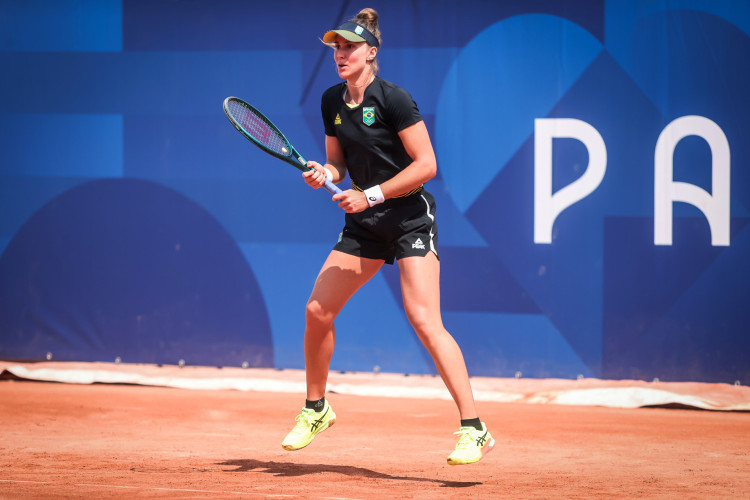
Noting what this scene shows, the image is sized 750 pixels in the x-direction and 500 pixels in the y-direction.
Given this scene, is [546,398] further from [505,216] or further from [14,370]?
[14,370]

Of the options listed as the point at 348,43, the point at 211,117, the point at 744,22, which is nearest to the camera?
the point at 348,43

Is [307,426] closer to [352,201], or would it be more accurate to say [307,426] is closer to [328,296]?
[328,296]

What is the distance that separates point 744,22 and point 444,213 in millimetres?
2388

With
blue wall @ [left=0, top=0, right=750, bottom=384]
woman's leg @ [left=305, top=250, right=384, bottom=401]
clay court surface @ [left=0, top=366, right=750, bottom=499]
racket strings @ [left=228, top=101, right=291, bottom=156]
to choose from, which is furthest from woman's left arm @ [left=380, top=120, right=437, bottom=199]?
blue wall @ [left=0, top=0, right=750, bottom=384]

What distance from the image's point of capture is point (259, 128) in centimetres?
417

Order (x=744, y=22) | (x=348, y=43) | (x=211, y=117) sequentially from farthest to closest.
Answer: (x=211, y=117) → (x=744, y=22) → (x=348, y=43)

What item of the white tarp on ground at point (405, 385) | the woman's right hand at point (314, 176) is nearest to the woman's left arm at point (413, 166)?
the woman's right hand at point (314, 176)

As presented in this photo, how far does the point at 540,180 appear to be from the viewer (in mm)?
6543

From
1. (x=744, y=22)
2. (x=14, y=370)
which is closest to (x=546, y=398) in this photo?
(x=744, y=22)

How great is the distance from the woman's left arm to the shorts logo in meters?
0.13

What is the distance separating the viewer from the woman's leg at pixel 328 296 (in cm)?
396

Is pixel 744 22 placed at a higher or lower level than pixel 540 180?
higher

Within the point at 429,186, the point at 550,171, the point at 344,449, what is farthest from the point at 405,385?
the point at 344,449

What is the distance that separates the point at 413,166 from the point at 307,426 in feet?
4.01
